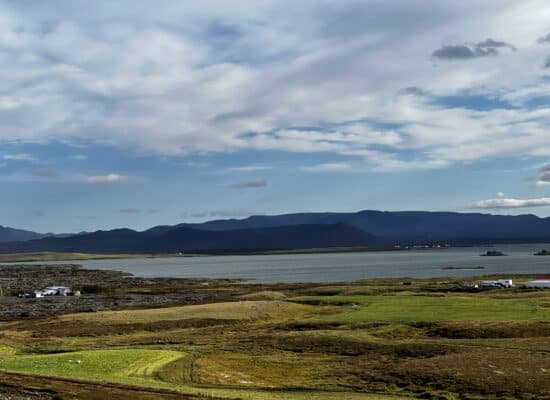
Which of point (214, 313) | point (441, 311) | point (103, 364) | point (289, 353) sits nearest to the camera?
point (103, 364)

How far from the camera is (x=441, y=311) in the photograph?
6575 centimetres

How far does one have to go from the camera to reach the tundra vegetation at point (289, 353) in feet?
113

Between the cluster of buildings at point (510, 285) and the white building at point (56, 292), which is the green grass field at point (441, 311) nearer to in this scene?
the cluster of buildings at point (510, 285)

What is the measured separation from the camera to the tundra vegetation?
34.5 metres

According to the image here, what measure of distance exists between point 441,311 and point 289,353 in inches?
966

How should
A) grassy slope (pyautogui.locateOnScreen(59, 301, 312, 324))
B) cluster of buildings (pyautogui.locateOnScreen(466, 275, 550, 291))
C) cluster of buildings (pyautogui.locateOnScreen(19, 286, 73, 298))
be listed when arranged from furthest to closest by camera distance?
1. cluster of buildings (pyautogui.locateOnScreen(19, 286, 73, 298))
2. cluster of buildings (pyautogui.locateOnScreen(466, 275, 550, 291))
3. grassy slope (pyautogui.locateOnScreen(59, 301, 312, 324))

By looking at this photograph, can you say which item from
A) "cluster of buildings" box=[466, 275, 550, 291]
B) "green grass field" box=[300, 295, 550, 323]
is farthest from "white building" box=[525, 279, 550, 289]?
"green grass field" box=[300, 295, 550, 323]

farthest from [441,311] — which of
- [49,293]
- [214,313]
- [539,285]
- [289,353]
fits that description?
[49,293]

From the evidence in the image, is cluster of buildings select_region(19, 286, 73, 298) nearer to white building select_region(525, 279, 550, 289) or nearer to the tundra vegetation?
the tundra vegetation

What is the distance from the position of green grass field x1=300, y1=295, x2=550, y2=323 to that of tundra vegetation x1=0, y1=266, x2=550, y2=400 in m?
0.15

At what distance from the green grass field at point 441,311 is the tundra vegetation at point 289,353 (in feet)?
0.49

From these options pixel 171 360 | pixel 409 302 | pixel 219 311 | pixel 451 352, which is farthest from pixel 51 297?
pixel 451 352

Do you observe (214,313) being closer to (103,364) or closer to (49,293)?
(103,364)

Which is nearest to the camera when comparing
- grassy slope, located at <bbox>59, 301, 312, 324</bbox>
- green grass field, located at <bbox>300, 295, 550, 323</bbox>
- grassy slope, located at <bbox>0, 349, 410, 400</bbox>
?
grassy slope, located at <bbox>0, 349, 410, 400</bbox>
